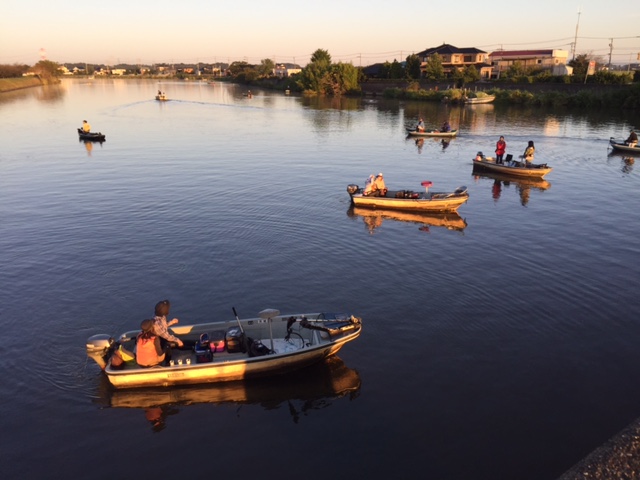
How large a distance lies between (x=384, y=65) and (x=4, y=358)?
13810 centimetres

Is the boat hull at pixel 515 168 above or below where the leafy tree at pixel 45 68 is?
below

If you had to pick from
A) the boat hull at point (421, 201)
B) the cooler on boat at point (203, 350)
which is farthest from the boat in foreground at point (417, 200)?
the cooler on boat at point (203, 350)

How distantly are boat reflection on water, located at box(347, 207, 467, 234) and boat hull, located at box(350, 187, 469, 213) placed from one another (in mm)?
258

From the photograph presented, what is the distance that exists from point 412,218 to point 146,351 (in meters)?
18.4

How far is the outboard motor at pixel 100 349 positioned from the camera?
13.2 m

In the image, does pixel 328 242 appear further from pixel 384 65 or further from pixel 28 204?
pixel 384 65

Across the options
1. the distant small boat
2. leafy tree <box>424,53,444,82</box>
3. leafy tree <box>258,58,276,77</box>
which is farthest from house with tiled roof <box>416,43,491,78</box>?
leafy tree <box>258,58,276,77</box>

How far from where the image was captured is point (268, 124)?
229ft

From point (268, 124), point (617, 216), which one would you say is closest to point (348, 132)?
point (268, 124)

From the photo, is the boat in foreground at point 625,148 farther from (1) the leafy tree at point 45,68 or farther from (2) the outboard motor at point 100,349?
(1) the leafy tree at point 45,68

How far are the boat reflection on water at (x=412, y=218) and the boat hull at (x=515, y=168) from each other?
10.8 metres

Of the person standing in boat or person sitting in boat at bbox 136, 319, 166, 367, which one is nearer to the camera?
person sitting in boat at bbox 136, 319, 166, 367

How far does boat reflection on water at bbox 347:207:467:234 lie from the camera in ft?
86.2

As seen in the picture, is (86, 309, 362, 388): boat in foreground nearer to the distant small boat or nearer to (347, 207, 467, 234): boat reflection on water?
→ (347, 207, 467, 234): boat reflection on water
